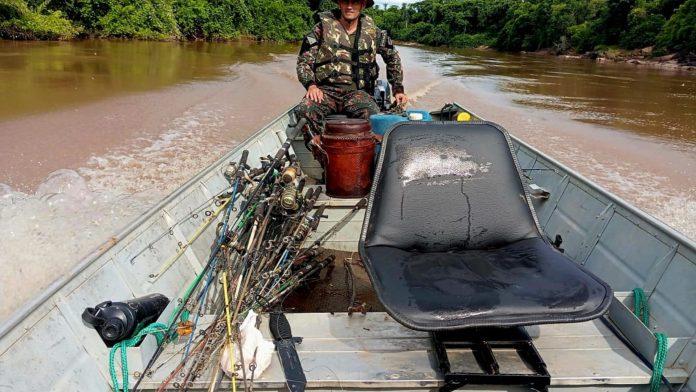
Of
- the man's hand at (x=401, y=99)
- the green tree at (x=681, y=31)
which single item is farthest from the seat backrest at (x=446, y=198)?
the green tree at (x=681, y=31)

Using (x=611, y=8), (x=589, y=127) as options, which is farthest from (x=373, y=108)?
(x=611, y=8)

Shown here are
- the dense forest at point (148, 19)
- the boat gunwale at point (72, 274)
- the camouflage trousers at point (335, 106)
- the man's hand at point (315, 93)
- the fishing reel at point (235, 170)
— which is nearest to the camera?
the boat gunwale at point (72, 274)

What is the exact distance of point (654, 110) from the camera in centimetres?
1455

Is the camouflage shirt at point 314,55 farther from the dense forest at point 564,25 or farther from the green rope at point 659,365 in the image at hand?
the dense forest at point 564,25

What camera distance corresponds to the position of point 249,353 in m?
2.11

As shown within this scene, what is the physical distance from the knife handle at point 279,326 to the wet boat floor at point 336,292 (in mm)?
887

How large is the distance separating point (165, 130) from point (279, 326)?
27.7 feet

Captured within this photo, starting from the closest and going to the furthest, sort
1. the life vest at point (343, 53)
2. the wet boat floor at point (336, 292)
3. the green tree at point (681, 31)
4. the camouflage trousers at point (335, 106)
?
the wet boat floor at point (336, 292)
the camouflage trousers at point (335, 106)
the life vest at point (343, 53)
the green tree at point (681, 31)

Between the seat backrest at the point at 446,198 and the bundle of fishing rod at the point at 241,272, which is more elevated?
the seat backrest at the point at 446,198

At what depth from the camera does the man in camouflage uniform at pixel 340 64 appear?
195 inches

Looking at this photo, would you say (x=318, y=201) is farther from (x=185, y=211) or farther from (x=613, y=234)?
(x=613, y=234)

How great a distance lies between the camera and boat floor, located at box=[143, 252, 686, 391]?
81.6 inches

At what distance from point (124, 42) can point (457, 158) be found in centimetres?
3078


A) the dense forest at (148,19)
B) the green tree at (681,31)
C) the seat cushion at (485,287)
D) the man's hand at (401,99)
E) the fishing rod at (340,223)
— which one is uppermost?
the green tree at (681,31)
